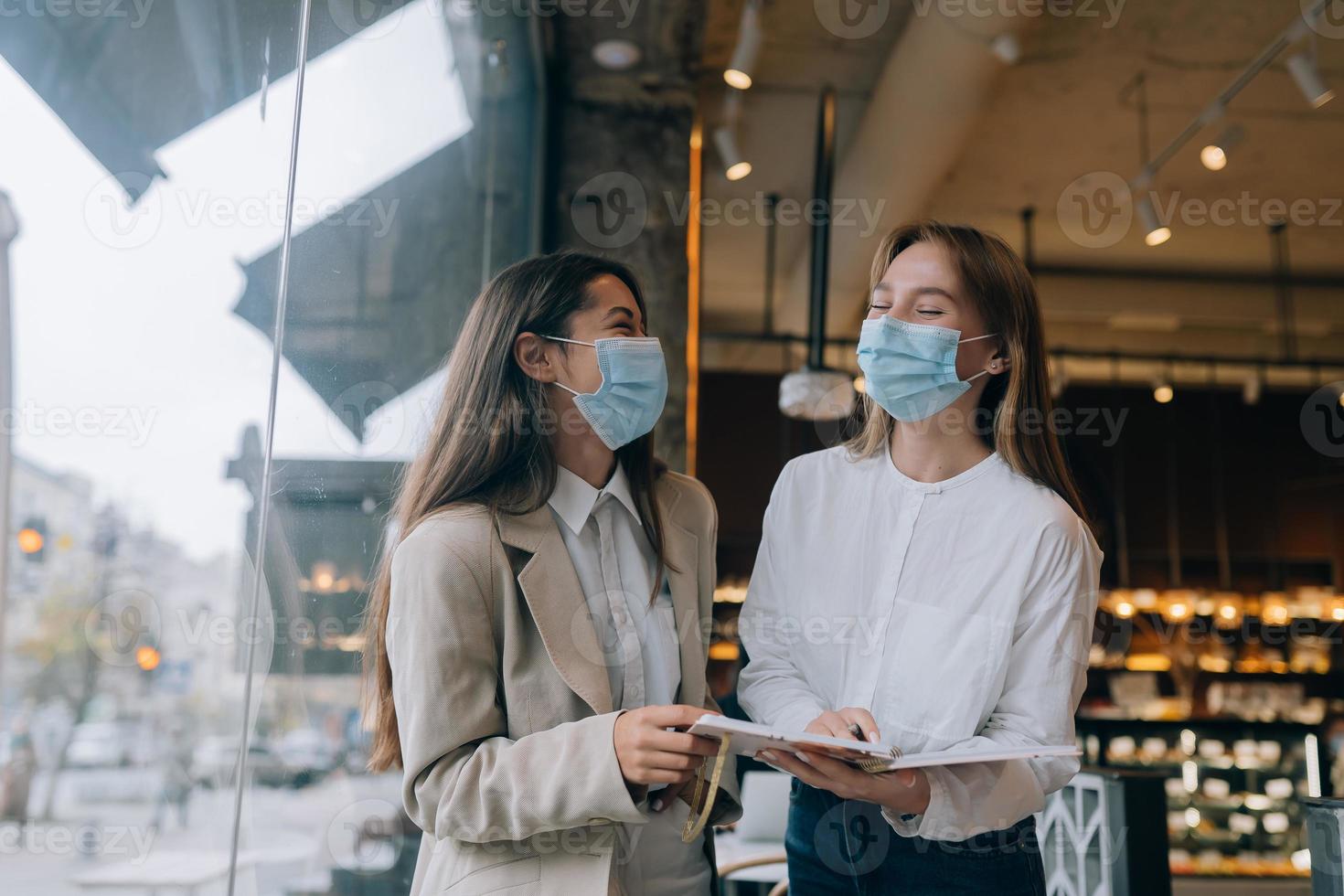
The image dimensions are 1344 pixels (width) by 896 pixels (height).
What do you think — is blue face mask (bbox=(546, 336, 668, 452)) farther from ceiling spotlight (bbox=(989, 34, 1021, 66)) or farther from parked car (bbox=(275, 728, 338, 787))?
ceiling spotlight (bbox=(989, 34, 1021, 66))

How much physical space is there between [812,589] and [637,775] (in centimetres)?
50

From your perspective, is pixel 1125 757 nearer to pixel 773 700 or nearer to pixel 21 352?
pixel 773 700

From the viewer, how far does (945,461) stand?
1.70 metres

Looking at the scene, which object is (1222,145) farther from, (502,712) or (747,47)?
(502,712)

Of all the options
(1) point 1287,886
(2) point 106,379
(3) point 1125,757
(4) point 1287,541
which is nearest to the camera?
(2) point 106,379

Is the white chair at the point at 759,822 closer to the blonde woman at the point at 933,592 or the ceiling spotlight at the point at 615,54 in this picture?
the blonde woman at the point at 933,592

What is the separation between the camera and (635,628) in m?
1.59

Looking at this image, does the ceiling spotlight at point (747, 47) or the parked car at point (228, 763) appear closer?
the parked car at point (228, 763)

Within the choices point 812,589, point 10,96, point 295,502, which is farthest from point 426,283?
point 10,96

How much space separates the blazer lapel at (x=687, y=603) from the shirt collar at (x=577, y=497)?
8cm

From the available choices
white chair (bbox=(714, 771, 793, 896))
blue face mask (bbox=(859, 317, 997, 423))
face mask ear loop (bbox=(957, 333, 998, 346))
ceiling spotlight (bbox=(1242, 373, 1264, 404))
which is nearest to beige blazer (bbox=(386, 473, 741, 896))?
blue face mask (bbox=(859, 317, 997, 423))

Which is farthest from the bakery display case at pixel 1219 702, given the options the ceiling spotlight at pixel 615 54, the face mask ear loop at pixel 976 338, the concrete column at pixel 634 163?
the face mask ear loop at pixel 976 338

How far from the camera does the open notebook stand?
1177 millimetres

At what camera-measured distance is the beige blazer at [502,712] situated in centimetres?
133
